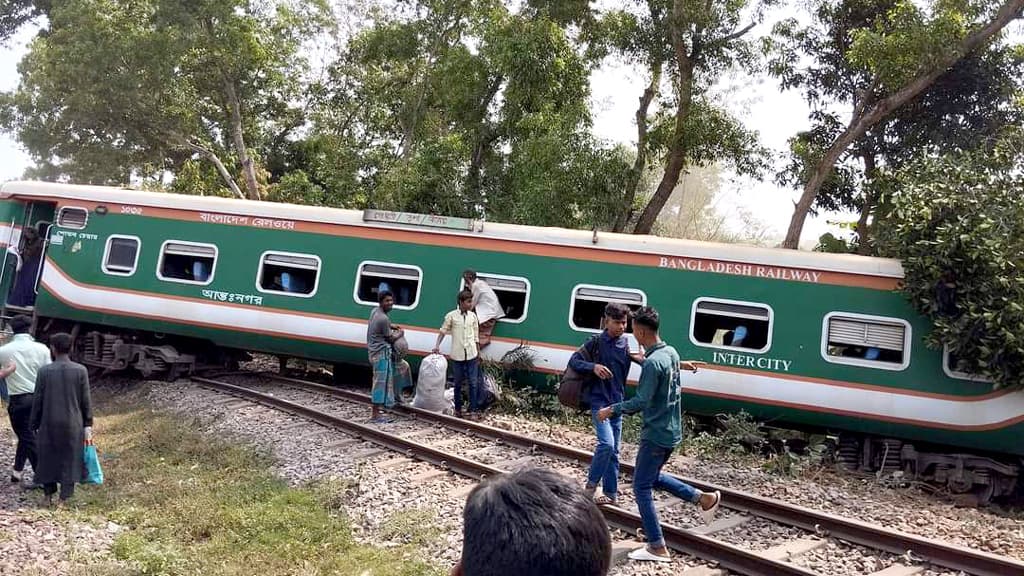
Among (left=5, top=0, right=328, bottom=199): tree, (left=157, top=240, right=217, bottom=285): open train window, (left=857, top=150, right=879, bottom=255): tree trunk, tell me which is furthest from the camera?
(left=5, top=0, right=328, bottom=199): tree

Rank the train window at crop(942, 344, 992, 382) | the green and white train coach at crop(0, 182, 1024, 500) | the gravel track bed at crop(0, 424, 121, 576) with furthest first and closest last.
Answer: the green and white train coach at crop(0, 182, 1024, 500)
the train window at crop(942, 344, 992, 382)
the gravel track bed at crop(0, 424, 121, 576)

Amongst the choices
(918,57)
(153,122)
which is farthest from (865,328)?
(153,122)

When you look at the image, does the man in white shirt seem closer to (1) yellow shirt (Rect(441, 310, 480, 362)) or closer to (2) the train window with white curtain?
(1) yellow shirt (Rect(441, 310, 480, 362))

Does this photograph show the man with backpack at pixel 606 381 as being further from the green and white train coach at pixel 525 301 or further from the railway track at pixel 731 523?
the green and white train coach at pixel 525 301

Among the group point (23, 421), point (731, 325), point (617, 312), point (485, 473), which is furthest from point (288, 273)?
point (617, 312)

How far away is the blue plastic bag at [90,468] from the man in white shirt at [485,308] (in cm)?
503

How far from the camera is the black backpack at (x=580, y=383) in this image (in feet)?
21.9

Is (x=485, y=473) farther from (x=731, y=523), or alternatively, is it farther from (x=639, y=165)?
(x=639, y=165)

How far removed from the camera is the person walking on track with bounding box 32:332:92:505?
23.0 feet

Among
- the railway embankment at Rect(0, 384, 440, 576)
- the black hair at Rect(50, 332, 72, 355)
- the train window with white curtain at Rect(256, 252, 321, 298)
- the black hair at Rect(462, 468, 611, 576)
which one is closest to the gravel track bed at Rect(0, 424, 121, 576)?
the railway embankment at Rect(0, 384, 440, 576)

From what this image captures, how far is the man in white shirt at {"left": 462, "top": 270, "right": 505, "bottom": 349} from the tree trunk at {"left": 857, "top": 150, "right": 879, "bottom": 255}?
8.04 m

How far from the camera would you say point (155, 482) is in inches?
298

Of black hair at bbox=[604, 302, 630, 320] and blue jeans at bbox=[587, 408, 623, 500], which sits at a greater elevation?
black hair at bbox=[604, 302, 630, 320]

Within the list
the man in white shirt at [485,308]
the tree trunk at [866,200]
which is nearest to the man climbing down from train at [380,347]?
the man in white shirt at [485,308]
